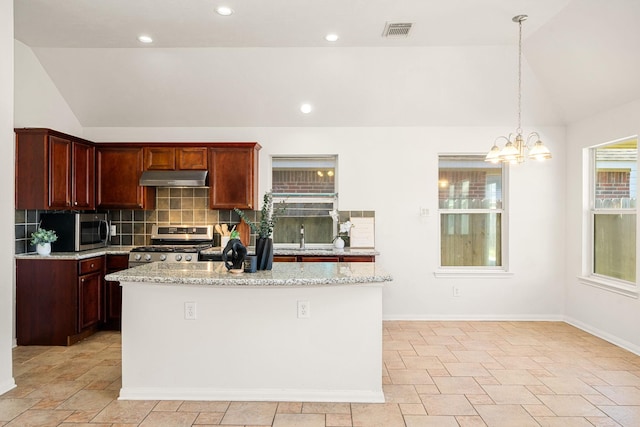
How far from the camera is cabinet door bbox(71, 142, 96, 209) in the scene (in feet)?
15.5

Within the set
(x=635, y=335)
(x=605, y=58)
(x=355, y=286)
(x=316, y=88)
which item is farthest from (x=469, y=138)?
(x=355, y=286)

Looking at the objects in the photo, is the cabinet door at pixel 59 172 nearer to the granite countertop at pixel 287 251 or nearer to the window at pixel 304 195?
the granite countertop at pixel 287 251

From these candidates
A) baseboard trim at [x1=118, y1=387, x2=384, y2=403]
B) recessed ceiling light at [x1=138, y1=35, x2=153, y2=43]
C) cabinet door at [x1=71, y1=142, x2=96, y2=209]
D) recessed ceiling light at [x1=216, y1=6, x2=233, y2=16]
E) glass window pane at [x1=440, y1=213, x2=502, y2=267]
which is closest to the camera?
baseboard trim at [x1=118, y1=387, x2=384, y2=403]

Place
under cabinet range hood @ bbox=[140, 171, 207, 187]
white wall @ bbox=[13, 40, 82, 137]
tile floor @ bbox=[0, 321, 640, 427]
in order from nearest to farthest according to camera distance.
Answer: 1. tile floor @ bbox=[0, 321, 640, 427]
2. white wall @ bbox=[13, 40, 82, 137]
3. under cabinet range hood @ bbox=[140, 171, 207, 187]

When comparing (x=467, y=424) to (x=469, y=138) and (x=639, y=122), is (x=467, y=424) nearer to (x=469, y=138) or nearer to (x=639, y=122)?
(x=639, y=122)

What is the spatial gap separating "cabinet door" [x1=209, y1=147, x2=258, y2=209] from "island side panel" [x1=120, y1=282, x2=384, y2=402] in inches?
87.7

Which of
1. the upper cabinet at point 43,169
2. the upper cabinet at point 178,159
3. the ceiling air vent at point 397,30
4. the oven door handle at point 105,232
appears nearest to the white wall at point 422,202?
the upper cabinet at point 178,159

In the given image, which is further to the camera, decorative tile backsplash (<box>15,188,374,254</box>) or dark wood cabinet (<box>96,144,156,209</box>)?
decorative tile backsplash (<box>15,188,374,254</box>)

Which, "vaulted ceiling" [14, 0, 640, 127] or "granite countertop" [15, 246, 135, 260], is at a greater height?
"vaulted ceiling" [14, 0, 640, 127]

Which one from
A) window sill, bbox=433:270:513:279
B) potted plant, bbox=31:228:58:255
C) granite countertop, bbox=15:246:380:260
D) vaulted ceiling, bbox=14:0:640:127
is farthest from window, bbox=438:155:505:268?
potted plant, bbox=31:228:58:255

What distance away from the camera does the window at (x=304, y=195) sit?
5.62 metres

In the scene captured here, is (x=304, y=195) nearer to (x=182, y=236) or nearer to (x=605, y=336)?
(x=182, y=236)

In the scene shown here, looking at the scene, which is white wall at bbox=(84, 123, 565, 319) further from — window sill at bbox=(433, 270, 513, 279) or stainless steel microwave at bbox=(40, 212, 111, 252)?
stainless steel microwave at bbox=(40, 212, 111, 252)

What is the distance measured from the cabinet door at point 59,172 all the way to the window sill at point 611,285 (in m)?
5.93
